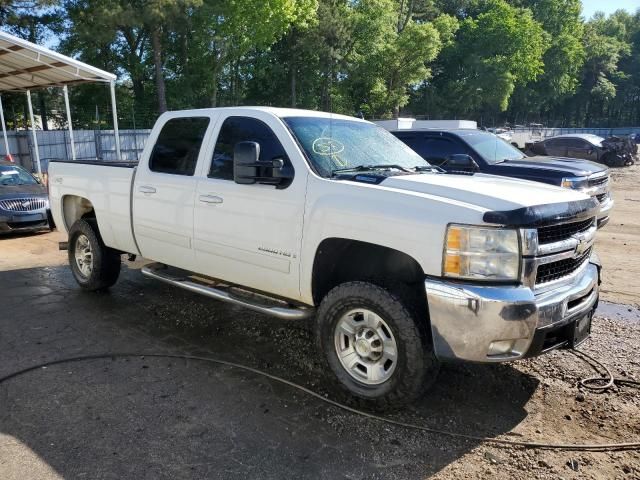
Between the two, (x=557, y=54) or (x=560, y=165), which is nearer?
(x=560, y=165)

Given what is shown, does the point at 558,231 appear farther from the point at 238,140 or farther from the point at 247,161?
the point at 238,140

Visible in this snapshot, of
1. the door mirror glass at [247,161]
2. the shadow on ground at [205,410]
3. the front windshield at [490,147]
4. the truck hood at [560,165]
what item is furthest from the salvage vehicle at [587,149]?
the door mirror glass at [247,161]

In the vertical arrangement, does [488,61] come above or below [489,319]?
above

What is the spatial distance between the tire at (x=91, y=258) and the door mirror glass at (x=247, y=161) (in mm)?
2847

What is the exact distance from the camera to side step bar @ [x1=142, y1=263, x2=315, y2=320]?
13.1 ft

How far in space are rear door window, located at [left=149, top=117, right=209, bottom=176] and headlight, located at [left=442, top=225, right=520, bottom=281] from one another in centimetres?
272

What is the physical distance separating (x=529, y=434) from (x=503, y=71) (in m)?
60.7

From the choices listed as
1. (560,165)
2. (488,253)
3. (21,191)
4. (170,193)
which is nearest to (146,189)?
(170,193)

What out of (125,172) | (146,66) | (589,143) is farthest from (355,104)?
(125,172)

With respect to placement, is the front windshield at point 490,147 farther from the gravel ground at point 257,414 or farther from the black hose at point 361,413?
the black hose at point 361,413

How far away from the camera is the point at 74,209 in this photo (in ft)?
21.8

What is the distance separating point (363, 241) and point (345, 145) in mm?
1208

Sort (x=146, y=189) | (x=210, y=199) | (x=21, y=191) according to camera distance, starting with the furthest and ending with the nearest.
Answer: (x=21, y=191) < (x=146, y=189) < (x=210, y=199)

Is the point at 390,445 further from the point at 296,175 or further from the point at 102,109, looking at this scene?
the point at 102,109
